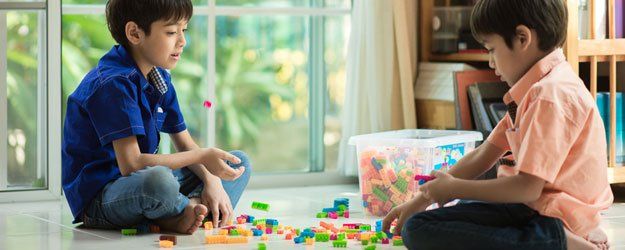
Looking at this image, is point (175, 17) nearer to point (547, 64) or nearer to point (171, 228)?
point (171, 228)

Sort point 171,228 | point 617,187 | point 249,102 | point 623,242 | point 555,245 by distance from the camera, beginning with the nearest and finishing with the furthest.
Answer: point 555,245 < point 623,242 < point 171,228 < point 617,187 < point 249,102

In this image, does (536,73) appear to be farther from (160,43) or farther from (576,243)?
(160,43)

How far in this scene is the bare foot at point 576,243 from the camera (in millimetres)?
1979

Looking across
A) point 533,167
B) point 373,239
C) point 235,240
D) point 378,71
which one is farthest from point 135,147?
point 378,71

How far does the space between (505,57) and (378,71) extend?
155cm

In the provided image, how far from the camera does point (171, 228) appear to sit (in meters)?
2.56

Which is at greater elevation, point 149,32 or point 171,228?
point 149,32

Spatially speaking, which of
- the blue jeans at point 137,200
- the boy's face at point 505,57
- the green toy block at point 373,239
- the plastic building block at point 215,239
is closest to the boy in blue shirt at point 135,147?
the blue jeans at point 137,200

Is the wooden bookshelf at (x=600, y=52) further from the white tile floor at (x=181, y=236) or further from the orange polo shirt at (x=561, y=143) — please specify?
the orange polo shirt at (x=561, y=143)

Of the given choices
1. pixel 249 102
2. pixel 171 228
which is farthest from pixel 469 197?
pixel 249 102

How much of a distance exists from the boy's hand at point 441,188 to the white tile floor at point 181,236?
1.20 feet

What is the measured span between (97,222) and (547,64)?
120 cm

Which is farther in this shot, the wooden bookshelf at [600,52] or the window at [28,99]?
the window at [28,99]

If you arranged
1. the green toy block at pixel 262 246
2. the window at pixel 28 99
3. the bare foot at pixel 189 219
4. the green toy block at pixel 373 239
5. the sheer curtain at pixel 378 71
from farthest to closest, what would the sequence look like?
the sheer curtain at pixel 378 71 → the window at pixel 28 99 → the bare foot at pixel 189 219 → the green toy block at pixel 373 239 → the green toy block at pixel 262 246
